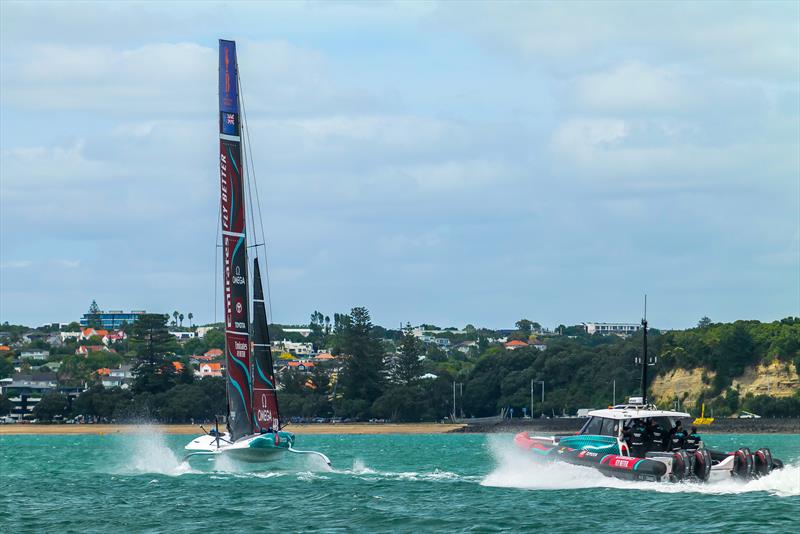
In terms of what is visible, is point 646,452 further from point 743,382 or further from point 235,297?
point 743,382

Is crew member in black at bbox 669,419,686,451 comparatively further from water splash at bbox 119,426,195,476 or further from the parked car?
the parked car

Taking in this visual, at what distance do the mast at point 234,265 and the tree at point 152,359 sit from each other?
395ft

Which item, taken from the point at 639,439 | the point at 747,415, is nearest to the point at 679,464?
the point at 639,439

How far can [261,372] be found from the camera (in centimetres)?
5803

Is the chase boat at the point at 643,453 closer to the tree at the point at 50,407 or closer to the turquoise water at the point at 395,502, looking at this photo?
the turquoise water at the point at 395,502

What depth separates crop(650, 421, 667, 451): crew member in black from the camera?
45.0m

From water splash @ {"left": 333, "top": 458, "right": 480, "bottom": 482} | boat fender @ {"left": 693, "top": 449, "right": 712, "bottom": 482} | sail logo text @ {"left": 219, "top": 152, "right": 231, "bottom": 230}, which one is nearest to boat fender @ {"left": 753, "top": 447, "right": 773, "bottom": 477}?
boat fender @ {"left": 693, "top": 449, "right": 712, "bottom": 482}

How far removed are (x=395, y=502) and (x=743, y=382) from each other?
5499 inches

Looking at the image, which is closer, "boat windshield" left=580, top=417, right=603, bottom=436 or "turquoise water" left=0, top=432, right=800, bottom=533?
"turquoise water" left=0, top=432, right=800, bottom=533

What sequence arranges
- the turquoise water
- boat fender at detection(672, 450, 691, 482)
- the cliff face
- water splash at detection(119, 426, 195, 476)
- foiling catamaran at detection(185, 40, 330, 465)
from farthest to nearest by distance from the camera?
the cliff face → water splash at detection(119, 426, 195, 476) → foiling catamaran at detection(185, 40, 330, 465) → boat fender at detection(672, 450, 691, 482) → the turquoise water

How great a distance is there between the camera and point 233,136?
2247 inches

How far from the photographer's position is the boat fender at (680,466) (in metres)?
41.5

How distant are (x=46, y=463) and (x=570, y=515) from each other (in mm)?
48182

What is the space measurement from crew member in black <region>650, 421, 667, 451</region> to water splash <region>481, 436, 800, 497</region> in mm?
1887
